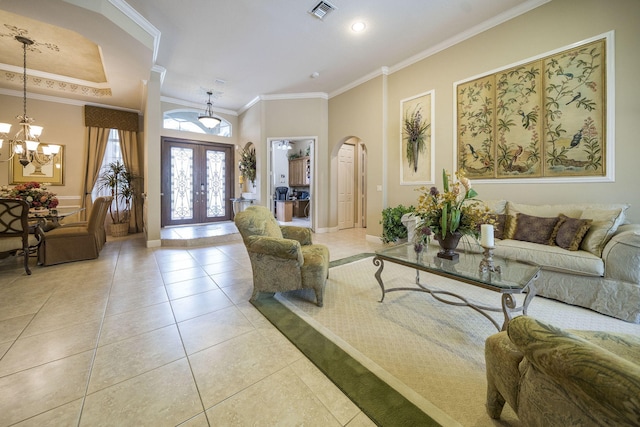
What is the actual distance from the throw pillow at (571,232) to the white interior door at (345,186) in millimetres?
4759

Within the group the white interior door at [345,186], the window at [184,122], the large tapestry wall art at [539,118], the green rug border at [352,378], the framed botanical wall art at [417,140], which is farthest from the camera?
the white interior door at [345,186]

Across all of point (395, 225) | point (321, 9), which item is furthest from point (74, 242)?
point (395, 225)

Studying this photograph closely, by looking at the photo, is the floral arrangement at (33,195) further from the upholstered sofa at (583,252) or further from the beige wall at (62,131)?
the upholstered sofa at (583,252)

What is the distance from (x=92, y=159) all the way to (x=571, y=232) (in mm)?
8798

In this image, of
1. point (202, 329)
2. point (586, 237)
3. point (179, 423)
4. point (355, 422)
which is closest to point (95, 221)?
point (202, 329)

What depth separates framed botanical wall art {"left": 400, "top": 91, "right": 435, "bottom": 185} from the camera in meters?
4.46

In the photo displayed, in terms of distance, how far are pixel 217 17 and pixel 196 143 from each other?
4121mm

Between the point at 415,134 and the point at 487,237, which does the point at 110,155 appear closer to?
the point at 415,134

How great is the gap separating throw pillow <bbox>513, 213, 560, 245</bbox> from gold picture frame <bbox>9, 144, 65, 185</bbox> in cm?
875

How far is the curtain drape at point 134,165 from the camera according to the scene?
6.20 m

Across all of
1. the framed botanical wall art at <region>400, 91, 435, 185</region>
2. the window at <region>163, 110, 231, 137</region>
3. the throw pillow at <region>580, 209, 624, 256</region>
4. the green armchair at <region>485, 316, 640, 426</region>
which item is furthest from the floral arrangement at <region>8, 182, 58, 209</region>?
the throw pillow at <region>580, 209, 624, 256</region>

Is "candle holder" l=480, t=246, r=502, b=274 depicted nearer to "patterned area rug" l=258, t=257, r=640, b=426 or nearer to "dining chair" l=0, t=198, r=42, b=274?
"patterned area rug" l=258, t=257, r=640, b=426

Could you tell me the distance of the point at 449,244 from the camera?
2.30m

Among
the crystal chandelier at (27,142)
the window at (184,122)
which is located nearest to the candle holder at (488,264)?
the crystal chandelier at (27,142)
